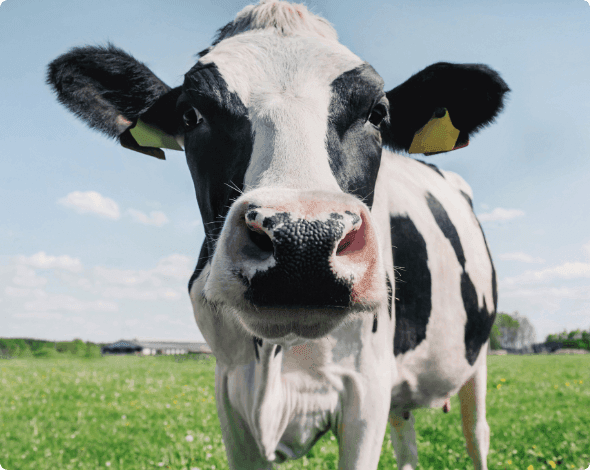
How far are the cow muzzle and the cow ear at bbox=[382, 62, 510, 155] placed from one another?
4.36ft

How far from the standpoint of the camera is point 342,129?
213 cm

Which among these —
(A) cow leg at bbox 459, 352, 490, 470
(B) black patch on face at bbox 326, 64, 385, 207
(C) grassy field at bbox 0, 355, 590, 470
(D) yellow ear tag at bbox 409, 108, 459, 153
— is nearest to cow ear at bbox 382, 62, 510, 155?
(D) yellow ear tag at bbox 409, 108, 459, 153

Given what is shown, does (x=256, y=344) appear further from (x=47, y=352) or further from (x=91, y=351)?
(x=91, y=351)

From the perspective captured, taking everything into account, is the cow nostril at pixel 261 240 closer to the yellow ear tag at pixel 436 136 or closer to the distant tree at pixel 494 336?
the yellow ear tag at pixel 436 136

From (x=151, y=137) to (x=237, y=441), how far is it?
1997 mm

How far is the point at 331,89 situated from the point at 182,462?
4308 mm

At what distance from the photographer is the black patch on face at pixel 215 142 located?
79.7 inches

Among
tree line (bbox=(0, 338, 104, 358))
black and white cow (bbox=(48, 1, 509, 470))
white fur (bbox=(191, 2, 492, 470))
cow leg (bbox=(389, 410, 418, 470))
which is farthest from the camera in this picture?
tree line (bbox=(0, 338, 104, 358))

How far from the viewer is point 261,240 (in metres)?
1.46

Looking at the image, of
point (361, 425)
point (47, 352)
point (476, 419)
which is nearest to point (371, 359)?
point (361, 425)

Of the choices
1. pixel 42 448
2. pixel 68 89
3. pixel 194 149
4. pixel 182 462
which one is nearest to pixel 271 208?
pixel 194 149

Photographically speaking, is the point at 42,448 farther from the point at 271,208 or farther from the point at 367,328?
the point at 271,208

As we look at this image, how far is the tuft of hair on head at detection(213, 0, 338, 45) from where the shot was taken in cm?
265

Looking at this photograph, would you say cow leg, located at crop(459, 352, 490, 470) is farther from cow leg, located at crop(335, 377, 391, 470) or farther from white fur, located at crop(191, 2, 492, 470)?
cow leg, located at crop(335, 377, 391, 470)
